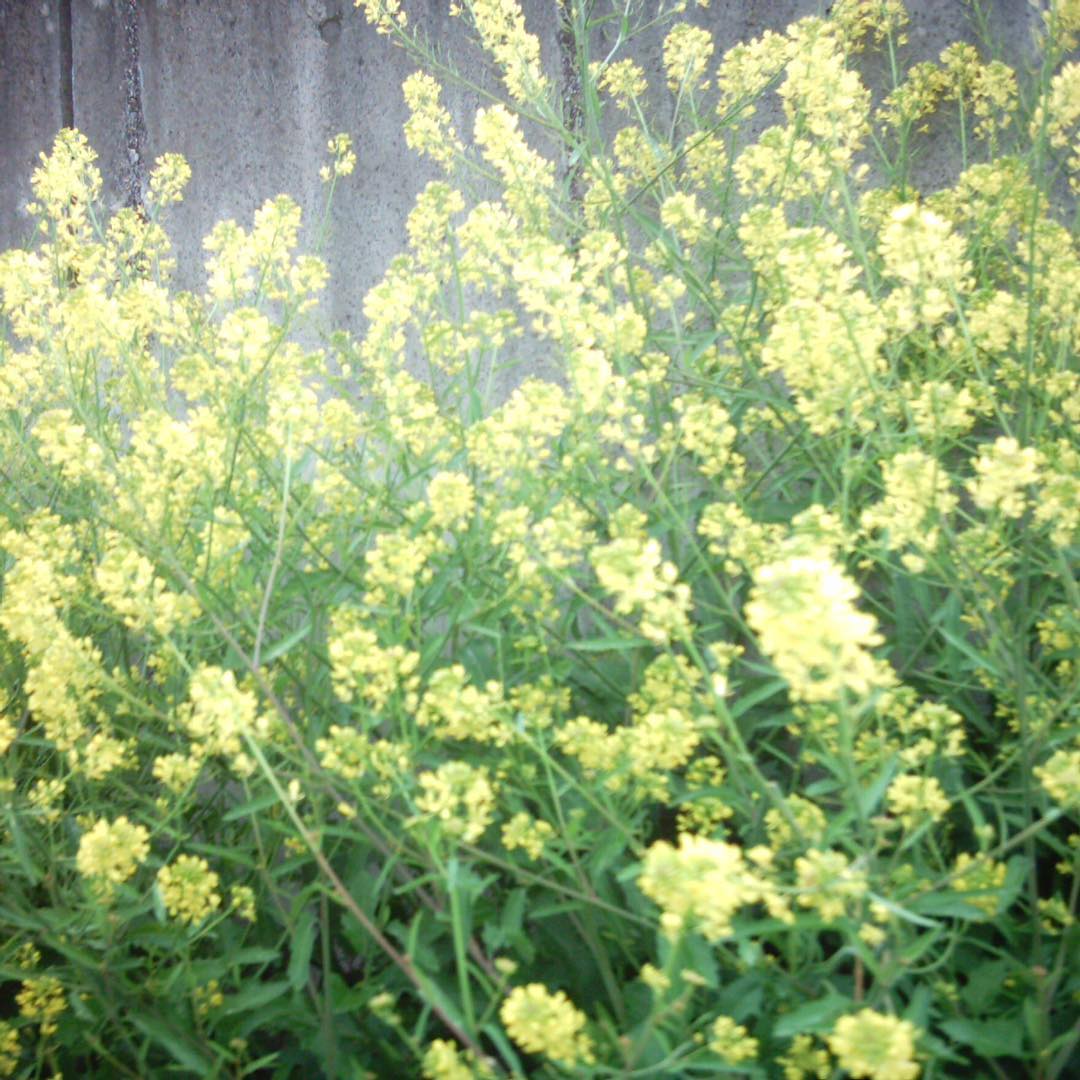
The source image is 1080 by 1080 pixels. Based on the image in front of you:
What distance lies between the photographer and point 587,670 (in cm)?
193

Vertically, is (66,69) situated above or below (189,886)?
above

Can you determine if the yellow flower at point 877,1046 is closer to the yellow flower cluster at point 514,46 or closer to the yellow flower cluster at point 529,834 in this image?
→ the yellow flower cluster at point 529,834

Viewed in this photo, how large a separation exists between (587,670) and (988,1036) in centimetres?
80

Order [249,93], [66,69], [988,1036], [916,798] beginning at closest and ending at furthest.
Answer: [916,798]
[988,1036]
[249,93]
[66,69]

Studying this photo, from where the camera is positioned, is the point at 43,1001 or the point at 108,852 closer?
the point at 108,852

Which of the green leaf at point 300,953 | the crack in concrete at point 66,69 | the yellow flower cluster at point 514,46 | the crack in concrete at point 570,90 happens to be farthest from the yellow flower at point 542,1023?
the crack in concrete at point 66,69

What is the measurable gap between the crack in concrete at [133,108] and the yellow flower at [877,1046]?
11.4 feet

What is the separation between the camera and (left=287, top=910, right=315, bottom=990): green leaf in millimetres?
1594

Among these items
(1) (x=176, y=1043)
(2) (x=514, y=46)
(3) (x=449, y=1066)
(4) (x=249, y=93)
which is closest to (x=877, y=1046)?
(3) (x=449, y=1066)

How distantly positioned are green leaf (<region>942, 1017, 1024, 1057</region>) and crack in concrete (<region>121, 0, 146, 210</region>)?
3378 millimetres

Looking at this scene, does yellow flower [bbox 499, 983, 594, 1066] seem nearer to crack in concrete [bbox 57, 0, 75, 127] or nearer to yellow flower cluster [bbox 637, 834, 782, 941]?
yellow flower cluster [bbox 637, 834, 782, 941]

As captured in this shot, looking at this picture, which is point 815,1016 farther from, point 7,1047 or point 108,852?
point 7,1047

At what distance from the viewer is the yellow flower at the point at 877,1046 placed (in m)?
1.03

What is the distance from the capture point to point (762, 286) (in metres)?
2.14
